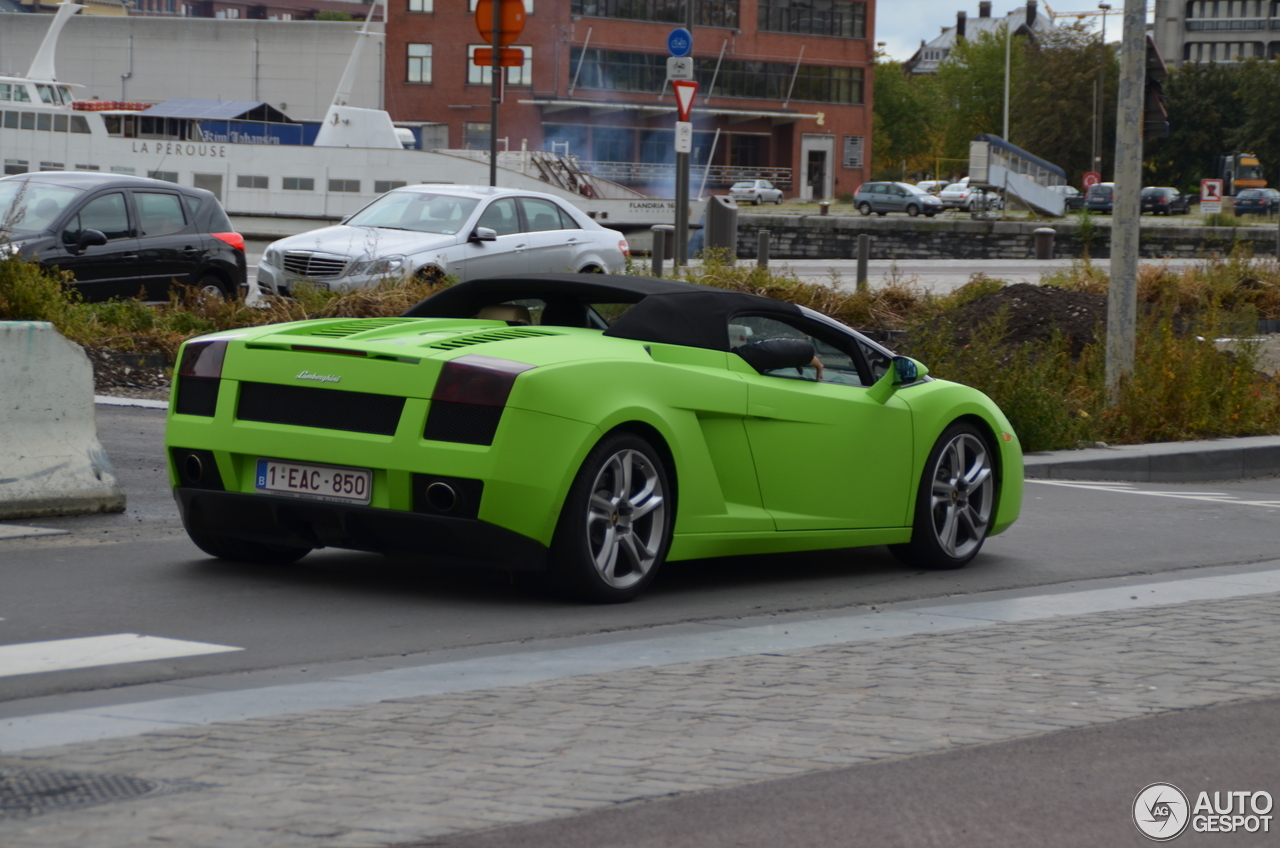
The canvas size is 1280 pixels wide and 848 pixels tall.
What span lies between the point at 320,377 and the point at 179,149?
140ft

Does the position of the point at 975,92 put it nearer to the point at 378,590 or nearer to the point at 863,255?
the point at 863,255

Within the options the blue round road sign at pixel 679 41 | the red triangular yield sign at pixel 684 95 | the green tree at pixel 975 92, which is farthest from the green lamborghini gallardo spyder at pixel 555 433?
the green tree at pixel 975 92

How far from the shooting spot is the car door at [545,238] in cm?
2011

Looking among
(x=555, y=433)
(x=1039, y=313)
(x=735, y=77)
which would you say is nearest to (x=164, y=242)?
(x=1039, y=313)

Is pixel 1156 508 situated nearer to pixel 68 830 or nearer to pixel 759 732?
pixel 759 732

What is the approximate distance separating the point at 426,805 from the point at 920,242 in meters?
58.0

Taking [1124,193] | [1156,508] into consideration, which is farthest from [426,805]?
[1124,193]

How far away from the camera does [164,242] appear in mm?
17219

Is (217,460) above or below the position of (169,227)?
below

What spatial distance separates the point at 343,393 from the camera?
246 inches

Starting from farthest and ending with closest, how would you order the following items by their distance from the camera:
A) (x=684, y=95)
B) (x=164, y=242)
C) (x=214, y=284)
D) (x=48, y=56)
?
1. (x=48, y=56)
2. (x=684, y=95)
3. (x=214, y=284)
4. (x=164, y=242)

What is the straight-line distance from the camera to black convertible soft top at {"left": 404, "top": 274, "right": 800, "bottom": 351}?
22.5 ft

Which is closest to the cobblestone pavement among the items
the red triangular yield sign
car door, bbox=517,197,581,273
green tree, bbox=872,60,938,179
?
car door, bbox=517,197,581,273

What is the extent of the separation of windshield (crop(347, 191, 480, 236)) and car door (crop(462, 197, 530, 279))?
25cm
